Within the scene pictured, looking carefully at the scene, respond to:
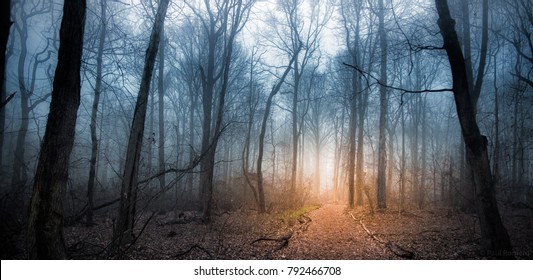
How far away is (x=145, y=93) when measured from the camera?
19.3ft

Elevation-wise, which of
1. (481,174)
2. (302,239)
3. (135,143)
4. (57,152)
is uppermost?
(135,143)

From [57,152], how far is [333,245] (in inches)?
238

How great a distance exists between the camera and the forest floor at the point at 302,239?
222 inches

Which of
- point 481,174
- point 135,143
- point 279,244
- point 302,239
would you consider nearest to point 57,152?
point 135,143

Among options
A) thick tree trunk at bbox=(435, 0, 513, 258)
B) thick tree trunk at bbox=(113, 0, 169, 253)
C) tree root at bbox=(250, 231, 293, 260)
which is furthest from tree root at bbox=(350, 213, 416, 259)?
thick tree trunk at bbox=(113, 0, 169, 253)

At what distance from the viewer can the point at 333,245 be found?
6.72 m

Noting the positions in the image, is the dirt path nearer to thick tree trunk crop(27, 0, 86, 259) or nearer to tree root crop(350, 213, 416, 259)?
tree root crop(350, 213, 416, 259)

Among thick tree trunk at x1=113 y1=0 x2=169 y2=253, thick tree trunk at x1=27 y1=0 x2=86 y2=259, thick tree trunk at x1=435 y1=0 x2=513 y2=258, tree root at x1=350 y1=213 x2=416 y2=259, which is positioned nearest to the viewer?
thick tree trunk at x1=27 y1=0 x2=86 y2=259

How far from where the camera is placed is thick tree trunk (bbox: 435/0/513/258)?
16.6 feet

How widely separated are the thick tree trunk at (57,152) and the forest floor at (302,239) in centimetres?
130

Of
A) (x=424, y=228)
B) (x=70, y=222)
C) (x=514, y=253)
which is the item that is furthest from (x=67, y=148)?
(x=424, y=228)

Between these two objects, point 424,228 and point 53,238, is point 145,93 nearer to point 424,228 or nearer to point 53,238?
point 53,238

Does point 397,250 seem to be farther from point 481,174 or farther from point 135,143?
point 135,143

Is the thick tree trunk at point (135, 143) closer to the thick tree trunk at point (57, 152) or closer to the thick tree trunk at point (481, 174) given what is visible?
the thick tree trunk at point (57, 152)
